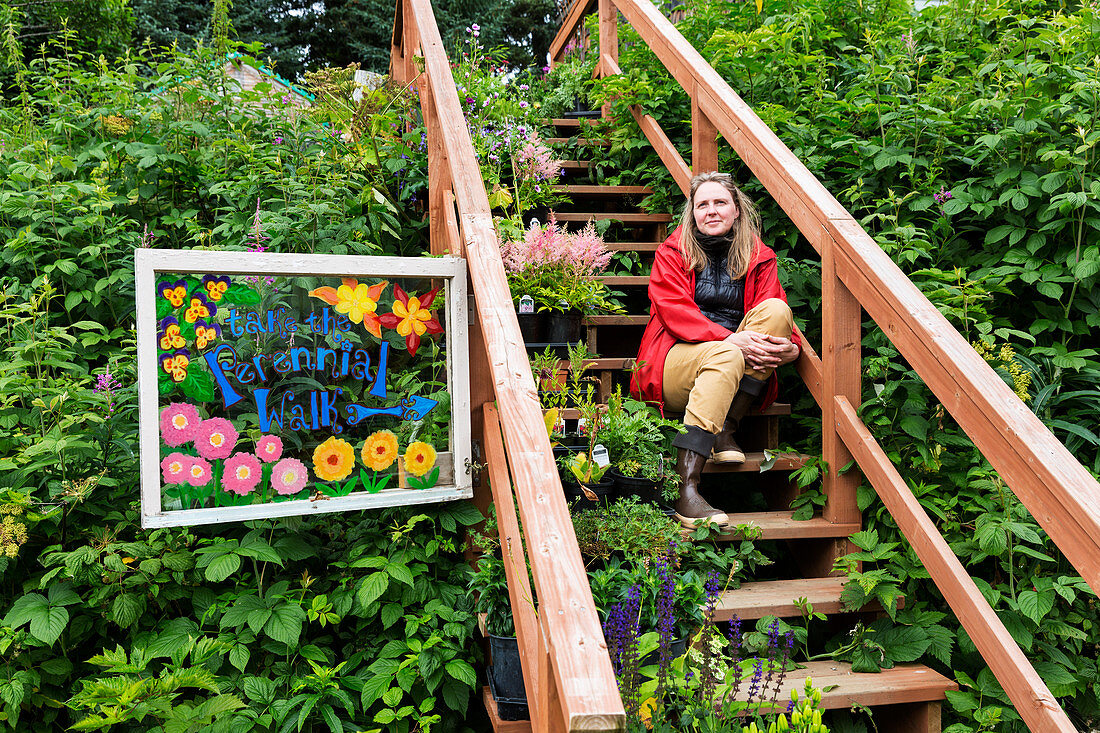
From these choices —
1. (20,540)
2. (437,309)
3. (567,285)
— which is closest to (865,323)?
(567,285)

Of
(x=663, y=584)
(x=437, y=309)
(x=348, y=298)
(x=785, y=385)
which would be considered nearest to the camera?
(x=663, y=584)

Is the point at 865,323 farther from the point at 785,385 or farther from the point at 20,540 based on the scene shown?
the point at 20,540

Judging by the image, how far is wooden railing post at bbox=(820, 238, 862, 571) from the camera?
2.57 metres

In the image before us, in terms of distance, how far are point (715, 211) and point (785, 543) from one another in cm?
138

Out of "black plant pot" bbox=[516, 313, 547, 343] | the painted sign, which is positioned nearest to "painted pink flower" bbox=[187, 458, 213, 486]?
the painted sign

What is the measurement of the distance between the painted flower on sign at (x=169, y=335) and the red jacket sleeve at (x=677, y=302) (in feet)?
5.81

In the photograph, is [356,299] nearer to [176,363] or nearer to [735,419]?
[176,363]

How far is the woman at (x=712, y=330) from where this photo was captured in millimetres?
2670

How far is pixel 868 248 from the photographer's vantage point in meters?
2.39

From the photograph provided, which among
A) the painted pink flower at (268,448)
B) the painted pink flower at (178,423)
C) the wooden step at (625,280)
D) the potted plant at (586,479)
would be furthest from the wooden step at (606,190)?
the painted pink flower at (178,423)

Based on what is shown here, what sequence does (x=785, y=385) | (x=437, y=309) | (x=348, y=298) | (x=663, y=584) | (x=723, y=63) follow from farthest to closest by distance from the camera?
1. (x=723, y=63)
2. (x=785, y=385)
3. (x=437, y=309)
4. (x=348, y=298)
5. (x=663, y=584)

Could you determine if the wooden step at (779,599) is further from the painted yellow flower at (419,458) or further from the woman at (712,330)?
the painted yellow flower at (419,458)

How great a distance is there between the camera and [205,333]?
2.20 m

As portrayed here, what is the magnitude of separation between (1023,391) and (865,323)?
723mm
